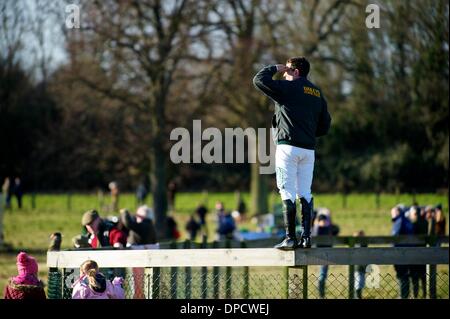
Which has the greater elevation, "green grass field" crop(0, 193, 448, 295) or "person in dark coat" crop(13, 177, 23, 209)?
"person in dark coat" crop(13, 177, 23, 209)

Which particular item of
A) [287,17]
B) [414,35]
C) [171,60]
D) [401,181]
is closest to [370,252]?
[414,35]

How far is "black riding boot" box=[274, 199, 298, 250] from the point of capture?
9836mm

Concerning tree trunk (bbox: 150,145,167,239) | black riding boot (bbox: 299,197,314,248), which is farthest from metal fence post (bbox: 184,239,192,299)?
tree trunk (bbox: 150,145,167,239)

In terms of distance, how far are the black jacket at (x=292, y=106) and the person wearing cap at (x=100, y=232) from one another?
4739 mm

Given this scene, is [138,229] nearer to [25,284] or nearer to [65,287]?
[65,287]

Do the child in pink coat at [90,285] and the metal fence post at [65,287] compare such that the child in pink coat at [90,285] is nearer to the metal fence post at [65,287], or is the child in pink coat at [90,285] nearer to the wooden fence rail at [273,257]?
the wooden fence rail at [273,257]

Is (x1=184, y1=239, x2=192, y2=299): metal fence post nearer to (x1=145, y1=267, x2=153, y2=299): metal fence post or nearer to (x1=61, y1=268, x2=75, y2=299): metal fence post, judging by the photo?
(x1=145, y1=267, x2=153, y2=299): metal fence post

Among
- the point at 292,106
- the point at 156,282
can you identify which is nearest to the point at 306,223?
the point at 292,106

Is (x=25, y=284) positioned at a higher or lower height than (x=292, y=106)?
lower

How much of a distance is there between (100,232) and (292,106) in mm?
5170

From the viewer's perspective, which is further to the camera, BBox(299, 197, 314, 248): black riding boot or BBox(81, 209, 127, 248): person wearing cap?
BBox(81, 209, 127, 248): person wearing cap

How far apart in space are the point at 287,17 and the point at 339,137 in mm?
13980

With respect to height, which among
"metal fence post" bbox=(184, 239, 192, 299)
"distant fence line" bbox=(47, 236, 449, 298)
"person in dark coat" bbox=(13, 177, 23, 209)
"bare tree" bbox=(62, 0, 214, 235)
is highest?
"bare tree" bbox=(62, 0, 214, 235)

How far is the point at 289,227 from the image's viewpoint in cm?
990
